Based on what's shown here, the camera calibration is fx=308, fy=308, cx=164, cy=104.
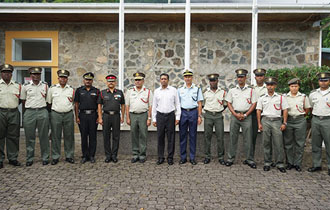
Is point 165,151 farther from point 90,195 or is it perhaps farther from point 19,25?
point 19,25

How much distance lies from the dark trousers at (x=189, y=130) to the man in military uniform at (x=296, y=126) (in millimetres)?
1620

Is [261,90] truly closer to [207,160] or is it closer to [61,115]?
[207,160]

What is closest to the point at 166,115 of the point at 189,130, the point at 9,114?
the point at 189,130

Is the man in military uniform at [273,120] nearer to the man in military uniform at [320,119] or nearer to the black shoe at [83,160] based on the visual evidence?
the man in military uniform at [320,119]

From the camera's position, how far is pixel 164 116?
5660mm

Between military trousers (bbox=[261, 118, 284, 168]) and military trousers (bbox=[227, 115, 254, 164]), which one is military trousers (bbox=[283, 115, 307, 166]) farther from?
military trousers (bbox=[227, 115, 254, 164])

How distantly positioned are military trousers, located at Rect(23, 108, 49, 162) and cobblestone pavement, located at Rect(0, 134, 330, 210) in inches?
9.7

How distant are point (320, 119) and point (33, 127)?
5.07m

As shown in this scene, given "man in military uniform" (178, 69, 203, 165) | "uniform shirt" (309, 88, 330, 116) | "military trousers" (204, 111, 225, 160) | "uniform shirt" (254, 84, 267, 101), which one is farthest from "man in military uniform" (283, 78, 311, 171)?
"man in military uniform" (178, 69, 203, 165)

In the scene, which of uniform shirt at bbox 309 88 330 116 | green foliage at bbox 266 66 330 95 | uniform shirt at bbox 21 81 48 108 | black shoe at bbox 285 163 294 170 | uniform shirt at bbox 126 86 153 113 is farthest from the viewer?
green foliage at bbox 266 66 330 95

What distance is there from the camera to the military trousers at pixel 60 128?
5.68 metres

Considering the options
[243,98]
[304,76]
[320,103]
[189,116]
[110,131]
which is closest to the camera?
[320,103]

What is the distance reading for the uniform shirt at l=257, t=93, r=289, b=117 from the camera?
17.4ft

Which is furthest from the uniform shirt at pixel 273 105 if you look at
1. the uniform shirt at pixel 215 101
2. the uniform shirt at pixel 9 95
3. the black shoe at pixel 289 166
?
the uniform shirt at pixel 9 95
